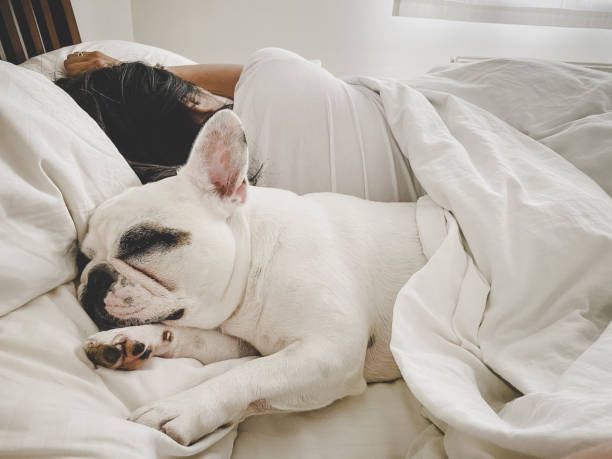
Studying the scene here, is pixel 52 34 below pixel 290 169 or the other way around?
the other way around

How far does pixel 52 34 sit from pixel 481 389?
2.27 m

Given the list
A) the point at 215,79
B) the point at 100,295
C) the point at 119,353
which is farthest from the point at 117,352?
the point at 215,79

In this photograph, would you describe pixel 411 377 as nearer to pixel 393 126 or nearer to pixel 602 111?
pixel 393 126

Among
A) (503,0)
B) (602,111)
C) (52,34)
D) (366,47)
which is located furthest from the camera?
(366,47)

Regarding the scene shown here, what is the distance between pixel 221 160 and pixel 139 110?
45cm

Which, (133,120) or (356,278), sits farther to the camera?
(133,120)

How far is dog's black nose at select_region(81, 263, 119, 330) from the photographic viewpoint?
585 mm

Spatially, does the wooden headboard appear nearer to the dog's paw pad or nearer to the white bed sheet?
the white bed sheet

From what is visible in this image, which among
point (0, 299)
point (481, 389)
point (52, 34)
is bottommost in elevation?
point (481, 389)

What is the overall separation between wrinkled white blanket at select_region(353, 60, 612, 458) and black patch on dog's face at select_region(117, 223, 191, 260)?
15.3 inches

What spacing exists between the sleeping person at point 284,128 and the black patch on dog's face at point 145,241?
0.39 metres

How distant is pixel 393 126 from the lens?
0.96 m

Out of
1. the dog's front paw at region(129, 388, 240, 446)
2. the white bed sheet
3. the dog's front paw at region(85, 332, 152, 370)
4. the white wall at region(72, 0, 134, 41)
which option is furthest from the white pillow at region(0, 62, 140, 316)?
the white wall at region(72, 0, 134, 41)

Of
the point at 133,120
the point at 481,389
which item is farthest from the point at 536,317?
the point at 133,120
